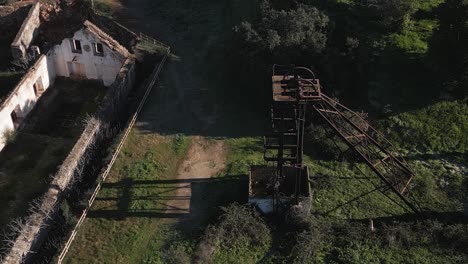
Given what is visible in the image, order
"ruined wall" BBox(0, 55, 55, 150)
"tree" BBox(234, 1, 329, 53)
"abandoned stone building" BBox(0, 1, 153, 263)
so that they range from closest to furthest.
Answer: "abandoned stone building" BBox(0, 1, 153, 263), "tree" BBox(234, 1, 329, 53), "ruined wall" BBox(0, 55, 55, 150)

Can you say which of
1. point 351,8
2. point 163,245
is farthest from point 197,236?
point 351,8

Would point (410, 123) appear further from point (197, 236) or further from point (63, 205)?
point (63, 205)

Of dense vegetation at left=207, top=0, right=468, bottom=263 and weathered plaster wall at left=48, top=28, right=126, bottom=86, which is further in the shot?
weathered plaster wall at left=48, top=28, right=126, bottom=86

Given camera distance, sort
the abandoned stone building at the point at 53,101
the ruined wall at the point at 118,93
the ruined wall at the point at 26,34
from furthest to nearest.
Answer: the ruined wall at the point at 26,34 < the ruined wall at the point at 118,93 < the abandoned stone building at the point at 53,101

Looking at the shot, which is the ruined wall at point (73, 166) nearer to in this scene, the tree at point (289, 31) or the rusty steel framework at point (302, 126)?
the tree at point (289, 31)

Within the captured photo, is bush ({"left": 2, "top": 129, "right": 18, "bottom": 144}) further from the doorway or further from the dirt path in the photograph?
the dirt path

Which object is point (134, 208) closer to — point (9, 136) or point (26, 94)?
point (9, 136)

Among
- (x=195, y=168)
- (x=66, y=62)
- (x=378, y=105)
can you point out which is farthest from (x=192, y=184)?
(x=66, y=62)

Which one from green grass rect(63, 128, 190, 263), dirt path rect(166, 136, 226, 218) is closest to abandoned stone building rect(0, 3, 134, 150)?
green grass rect(63, 128, 190, 263)

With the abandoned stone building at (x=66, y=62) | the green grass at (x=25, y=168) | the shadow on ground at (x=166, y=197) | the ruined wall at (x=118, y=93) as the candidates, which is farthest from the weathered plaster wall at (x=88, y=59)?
the shadow on ground at (x=166, y=197)
